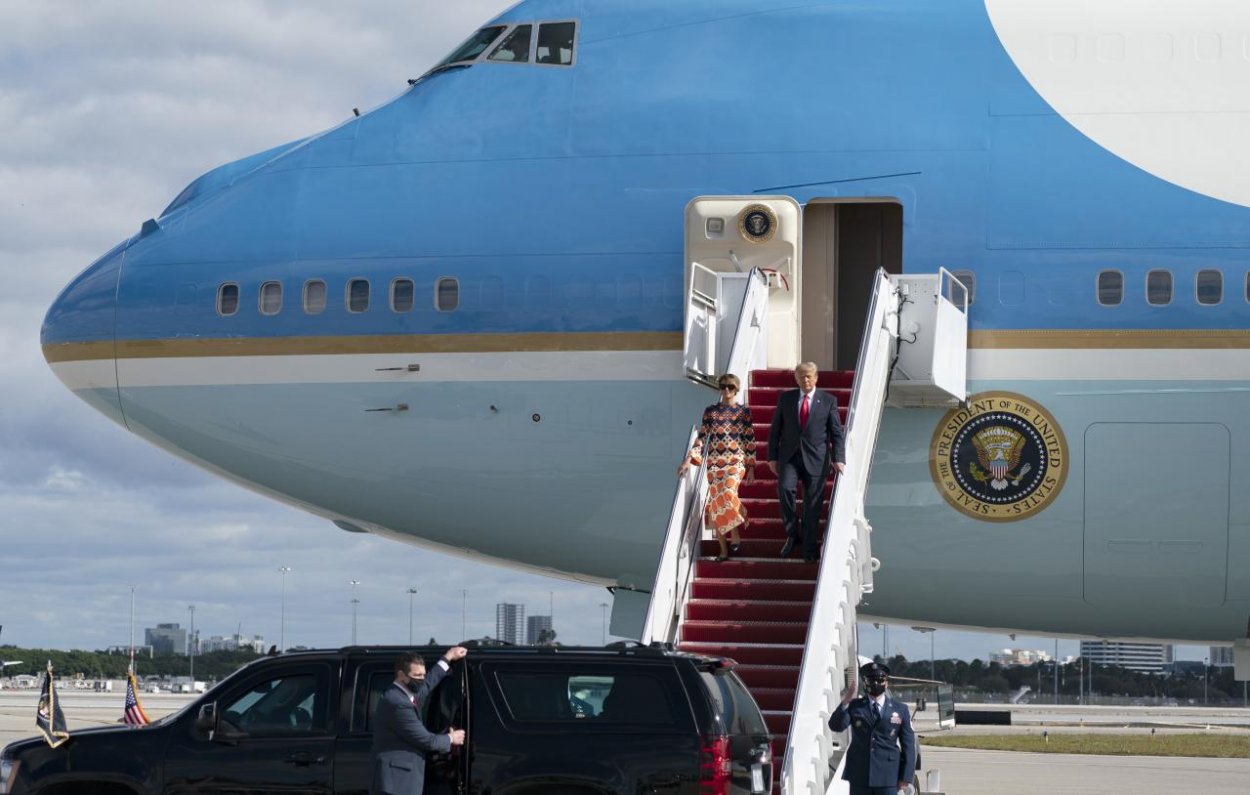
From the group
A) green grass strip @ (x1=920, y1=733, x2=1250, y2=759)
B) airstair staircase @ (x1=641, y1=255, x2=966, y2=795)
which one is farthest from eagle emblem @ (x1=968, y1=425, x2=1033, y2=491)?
green grass strip @ (x1=920, y1=733, x2=1250, y2=759)

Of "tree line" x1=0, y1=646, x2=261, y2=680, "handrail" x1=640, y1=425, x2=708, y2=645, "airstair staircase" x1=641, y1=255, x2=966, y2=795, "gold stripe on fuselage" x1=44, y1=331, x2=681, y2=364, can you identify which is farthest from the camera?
"tree line" x1=0, y1=646, x2=261, y2=680

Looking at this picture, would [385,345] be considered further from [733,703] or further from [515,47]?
[733,703]

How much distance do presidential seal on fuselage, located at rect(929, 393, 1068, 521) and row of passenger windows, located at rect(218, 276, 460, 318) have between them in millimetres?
4908

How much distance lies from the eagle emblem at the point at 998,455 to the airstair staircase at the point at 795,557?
582mm

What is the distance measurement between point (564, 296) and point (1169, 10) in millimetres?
6609

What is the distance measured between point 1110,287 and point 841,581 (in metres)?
4.54

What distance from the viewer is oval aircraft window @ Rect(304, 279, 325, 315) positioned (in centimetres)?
1741

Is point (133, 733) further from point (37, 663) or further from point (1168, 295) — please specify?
point (37, 663)

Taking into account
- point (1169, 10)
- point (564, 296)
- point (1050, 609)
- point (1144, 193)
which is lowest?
point (1050, 609)

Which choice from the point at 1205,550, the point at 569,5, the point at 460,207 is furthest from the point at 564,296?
the point at 1205,550

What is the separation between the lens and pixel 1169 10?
56.7 feet

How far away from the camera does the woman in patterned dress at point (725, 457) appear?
14633 mm

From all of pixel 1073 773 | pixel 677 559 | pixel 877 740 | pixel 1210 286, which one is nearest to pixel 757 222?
pixel 677 559

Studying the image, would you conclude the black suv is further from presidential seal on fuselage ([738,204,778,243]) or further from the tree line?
the tree line
